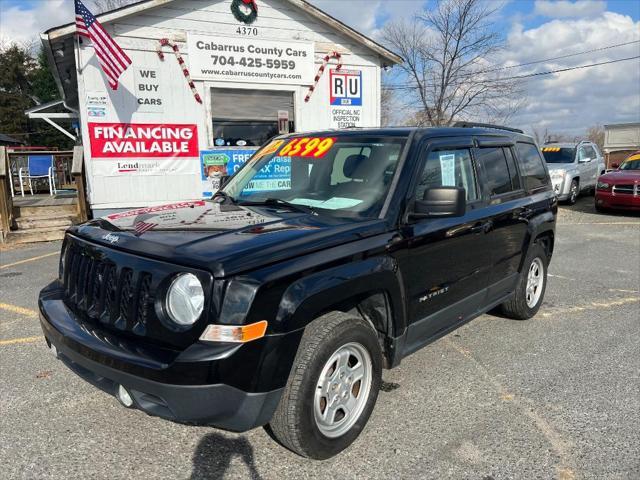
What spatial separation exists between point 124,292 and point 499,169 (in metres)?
3.25

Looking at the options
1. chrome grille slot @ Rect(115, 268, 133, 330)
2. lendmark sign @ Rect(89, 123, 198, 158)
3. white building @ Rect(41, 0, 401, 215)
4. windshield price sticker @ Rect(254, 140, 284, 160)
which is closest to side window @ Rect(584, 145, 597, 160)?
white building @ Rect(41, 0, 401, 215)

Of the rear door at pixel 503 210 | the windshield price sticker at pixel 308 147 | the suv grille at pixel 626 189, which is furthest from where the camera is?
the suv grille at pixel 626 189

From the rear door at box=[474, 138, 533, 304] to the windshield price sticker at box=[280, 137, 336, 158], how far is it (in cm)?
124

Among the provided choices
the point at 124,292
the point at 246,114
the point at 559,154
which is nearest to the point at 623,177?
the point at 559,154

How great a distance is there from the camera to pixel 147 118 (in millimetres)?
9609

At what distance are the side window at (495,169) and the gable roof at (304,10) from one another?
7.70 m

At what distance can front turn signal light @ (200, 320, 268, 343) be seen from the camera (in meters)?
2.23

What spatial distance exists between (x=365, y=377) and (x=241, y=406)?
0.93 m

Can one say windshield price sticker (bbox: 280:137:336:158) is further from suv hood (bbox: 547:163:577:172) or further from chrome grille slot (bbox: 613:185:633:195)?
suv hood (bbox: 547:163:577:172)

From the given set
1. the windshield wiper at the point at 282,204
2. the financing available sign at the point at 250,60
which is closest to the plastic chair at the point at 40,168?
the financing available sign at the point at 250,60

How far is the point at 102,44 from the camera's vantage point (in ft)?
27.9

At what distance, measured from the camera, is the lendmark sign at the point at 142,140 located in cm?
930

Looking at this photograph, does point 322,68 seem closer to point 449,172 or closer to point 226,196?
point 226,196

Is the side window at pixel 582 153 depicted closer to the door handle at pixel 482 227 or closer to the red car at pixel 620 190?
the red car at pixel 620 190
